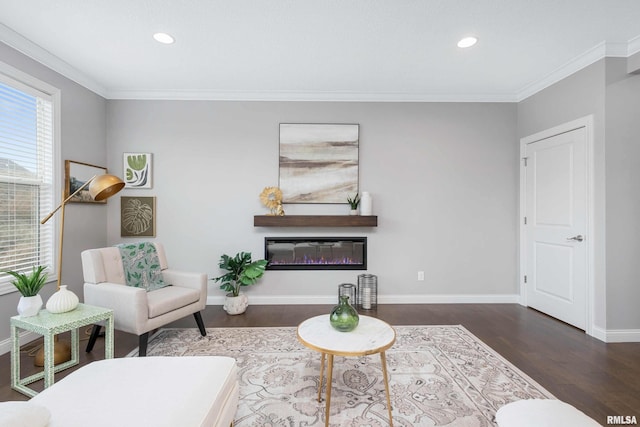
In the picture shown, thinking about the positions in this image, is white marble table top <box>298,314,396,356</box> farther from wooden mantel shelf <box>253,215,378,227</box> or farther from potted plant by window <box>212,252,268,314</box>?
wooden mantel shelf <box>253,215,378,227</box>

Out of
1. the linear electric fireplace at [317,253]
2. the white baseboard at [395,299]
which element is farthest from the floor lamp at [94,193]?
the linear electric fireplace at [317,253]

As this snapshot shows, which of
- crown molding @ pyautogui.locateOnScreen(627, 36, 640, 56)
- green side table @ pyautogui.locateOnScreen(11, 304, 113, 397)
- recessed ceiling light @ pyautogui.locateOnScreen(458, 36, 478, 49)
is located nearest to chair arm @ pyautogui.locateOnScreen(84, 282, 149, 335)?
green side table @ pyautogui.locateOnScreen(11, 304, 113, 397)

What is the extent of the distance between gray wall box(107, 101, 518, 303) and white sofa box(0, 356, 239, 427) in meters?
2.28

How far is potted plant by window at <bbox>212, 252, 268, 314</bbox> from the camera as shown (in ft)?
10.4

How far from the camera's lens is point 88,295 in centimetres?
229

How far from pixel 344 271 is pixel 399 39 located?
2.52 meters

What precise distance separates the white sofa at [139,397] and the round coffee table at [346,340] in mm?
451

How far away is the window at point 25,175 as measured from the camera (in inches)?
93.0

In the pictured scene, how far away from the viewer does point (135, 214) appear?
3.50 m

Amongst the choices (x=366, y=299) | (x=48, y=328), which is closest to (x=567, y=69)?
(x=366, y=299)

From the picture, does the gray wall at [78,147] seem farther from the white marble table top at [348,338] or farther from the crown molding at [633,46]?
the crown molding at [633,46]

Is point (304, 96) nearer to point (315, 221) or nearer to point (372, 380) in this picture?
point (315, 221)

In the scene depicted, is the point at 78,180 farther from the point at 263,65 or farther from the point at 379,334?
the point at 379,334

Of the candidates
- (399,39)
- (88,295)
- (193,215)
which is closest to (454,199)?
(399,39)
